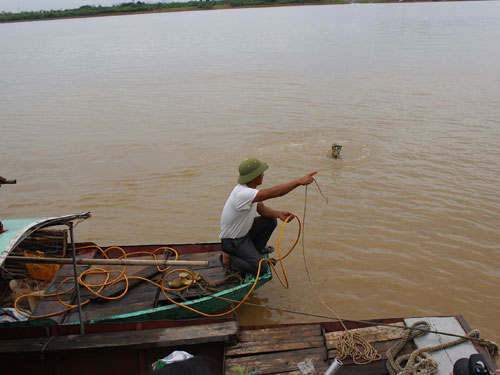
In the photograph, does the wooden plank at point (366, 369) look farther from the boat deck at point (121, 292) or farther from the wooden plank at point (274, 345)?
the boat deck at point (121, 292)

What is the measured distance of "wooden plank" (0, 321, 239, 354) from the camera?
14.3 feet

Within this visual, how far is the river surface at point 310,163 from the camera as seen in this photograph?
263 inches

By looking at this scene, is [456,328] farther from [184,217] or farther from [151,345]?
[184,217]

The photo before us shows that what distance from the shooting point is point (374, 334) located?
4.62 metres

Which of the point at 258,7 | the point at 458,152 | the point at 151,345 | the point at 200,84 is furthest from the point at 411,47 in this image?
the point at 258,7

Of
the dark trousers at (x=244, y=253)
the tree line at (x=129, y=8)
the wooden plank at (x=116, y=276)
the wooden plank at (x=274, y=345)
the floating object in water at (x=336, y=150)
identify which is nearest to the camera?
the wooden plank at (x=274, y=345)

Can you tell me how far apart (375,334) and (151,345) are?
96.4 inches

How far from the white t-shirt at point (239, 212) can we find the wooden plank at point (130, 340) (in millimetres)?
1266

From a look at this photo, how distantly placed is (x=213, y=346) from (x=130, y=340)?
887mm

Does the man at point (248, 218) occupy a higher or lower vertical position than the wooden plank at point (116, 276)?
higher

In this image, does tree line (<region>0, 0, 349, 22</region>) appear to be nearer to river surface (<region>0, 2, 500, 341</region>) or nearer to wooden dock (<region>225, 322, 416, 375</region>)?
river surface (<region>0, 2, 500, 341</region>)

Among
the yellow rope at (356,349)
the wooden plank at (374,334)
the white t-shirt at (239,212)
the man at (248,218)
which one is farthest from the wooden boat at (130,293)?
the yellow rope at (356,349)

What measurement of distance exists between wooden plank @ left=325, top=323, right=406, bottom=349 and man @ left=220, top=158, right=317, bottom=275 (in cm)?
127

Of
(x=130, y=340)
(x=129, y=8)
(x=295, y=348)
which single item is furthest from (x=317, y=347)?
(x=129, y=8)
